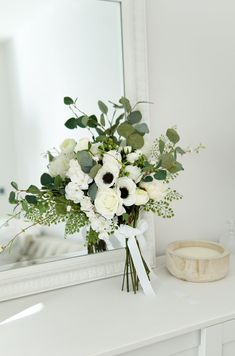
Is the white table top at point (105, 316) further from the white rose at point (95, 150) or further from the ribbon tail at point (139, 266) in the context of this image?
the white rose at point (95, 150)

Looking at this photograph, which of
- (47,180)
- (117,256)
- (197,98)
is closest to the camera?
(47,180)

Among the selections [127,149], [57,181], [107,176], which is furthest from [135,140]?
[57,181]

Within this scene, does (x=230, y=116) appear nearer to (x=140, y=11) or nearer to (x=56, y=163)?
(x=140, y=11)

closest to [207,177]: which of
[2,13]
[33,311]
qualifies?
[33,311]

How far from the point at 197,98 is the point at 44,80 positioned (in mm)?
653

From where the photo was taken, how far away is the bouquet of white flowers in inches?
38.5

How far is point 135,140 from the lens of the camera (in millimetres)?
1025

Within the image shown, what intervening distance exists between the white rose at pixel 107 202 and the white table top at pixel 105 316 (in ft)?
0.98

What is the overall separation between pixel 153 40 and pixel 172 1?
179 mm

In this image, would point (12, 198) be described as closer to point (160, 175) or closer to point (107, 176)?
point (107, 176)

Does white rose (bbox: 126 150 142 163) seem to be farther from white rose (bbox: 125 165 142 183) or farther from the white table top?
the white table top

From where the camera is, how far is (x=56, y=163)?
103cm

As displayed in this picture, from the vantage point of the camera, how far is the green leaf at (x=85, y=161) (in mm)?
A: 979

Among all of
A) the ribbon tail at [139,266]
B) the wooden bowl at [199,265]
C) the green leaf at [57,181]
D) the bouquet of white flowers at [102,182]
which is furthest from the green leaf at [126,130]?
the wooden bowl at [199,265]
